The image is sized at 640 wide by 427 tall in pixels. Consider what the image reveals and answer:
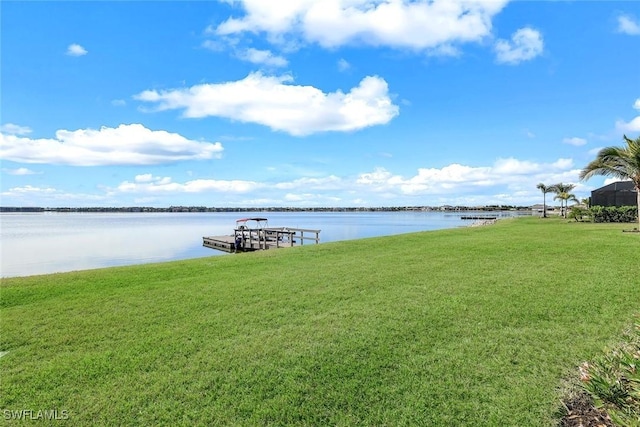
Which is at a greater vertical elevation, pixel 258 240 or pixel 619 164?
pixel 619 164

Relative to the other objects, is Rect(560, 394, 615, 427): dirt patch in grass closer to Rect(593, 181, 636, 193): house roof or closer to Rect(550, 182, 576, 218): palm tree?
Rect(593, 181, 636, 193): house roof

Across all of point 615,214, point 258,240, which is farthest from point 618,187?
point 258,240

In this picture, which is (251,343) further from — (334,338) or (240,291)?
(240,291)

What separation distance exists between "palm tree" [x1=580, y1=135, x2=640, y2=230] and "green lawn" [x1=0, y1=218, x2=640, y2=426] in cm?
1081

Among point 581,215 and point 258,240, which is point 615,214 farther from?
point 258,240

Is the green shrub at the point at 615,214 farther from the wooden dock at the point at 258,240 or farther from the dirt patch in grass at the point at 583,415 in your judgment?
the dirt patch in grass at the point at 583,415

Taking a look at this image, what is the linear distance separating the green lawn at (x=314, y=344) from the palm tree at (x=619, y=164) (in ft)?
35.5

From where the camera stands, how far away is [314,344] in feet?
13.8

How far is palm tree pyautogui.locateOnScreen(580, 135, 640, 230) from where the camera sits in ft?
50.5

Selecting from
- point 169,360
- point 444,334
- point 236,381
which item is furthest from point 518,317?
point 169,360

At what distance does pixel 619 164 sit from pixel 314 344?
64.8 feet

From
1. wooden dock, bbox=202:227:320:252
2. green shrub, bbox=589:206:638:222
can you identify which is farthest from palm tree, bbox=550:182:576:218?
wooden dock, bbox=202:227:320:252

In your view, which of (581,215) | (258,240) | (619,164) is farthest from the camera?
(581,215)

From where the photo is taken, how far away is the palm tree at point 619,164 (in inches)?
606
